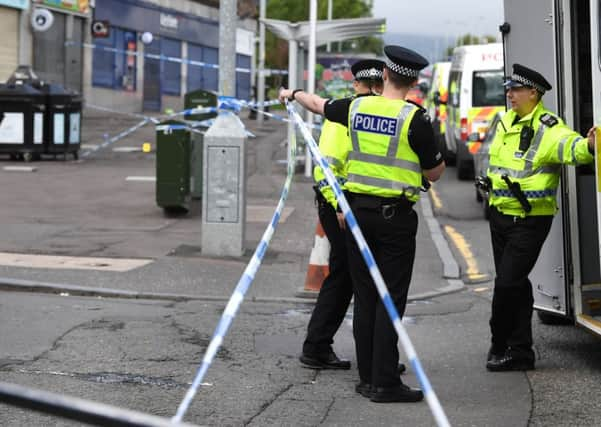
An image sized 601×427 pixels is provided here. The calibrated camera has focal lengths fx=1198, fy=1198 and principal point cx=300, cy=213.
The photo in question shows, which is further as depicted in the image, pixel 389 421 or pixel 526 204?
pixel 526 204

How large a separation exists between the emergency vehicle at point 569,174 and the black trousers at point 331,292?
137 centimetres

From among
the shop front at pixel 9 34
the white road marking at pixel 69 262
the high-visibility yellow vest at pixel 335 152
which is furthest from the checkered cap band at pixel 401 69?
the shop front at pixel 9 34

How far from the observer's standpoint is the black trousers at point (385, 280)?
6586mm

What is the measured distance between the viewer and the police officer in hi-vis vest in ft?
21.3

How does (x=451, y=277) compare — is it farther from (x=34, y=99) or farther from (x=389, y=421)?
(x=34, y=99)

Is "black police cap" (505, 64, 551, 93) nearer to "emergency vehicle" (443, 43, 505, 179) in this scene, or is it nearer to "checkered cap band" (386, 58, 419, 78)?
"checkered cap band" (386, 58, 419, 78)

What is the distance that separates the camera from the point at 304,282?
437 inches

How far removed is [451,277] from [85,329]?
4.76 meters

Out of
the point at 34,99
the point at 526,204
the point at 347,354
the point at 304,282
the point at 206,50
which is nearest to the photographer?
the point at 526,204

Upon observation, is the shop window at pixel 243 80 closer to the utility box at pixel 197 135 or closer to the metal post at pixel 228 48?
A: the utility box at pixel 197 135

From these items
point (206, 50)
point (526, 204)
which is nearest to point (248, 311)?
point (526, 204)

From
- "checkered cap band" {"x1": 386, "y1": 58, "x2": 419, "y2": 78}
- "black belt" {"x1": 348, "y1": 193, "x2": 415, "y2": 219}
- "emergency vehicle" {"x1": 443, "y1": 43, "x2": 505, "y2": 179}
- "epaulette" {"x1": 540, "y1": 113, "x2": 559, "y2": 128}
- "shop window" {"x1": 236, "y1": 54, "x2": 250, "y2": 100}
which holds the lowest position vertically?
"black belt" {"x1": 348, "y1": 193, "x2": 415, "y2": 219}

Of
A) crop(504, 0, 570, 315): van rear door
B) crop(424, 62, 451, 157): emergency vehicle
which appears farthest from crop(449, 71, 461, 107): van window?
crop(504, 0, 570, 315): van rear door

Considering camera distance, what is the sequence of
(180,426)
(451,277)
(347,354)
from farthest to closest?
(451,277) < (347,354) < (180,426)
